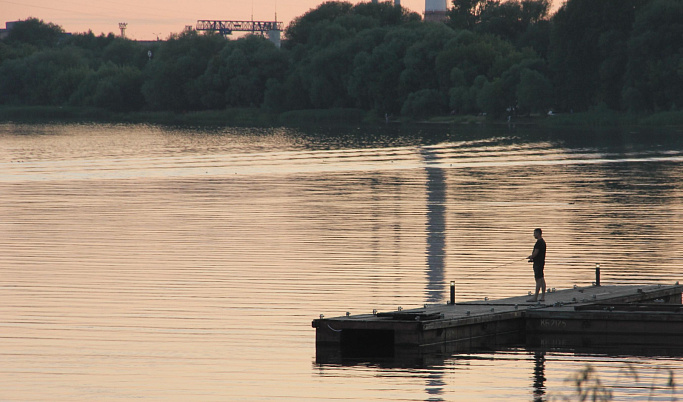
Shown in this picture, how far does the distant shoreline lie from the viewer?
129 metres

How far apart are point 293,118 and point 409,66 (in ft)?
68.3

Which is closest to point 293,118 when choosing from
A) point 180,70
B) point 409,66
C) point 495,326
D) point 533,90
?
point 409,66

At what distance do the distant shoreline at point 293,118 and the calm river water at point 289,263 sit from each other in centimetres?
5495

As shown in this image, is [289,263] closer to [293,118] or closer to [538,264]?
[538,264]

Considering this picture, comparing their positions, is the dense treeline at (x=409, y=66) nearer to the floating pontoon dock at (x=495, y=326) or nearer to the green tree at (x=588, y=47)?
the green tree at (x=588, y=47)

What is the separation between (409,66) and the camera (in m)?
144

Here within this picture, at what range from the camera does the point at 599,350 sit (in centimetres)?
1970

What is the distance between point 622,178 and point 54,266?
39902 mm

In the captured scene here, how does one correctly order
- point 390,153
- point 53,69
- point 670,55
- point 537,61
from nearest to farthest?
point 390,153 → point 670,55 → point 537,61 → point 53,69

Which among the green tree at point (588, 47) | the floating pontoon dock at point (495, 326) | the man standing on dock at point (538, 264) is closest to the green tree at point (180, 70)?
the green tree at point (588, 47)

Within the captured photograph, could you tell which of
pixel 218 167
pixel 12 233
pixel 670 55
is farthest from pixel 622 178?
pixel 670 55

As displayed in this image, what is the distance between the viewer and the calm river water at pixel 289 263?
17.6 metres

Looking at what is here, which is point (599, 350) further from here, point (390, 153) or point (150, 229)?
point (390, 153)

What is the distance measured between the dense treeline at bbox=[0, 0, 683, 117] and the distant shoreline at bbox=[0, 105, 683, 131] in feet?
5.00
